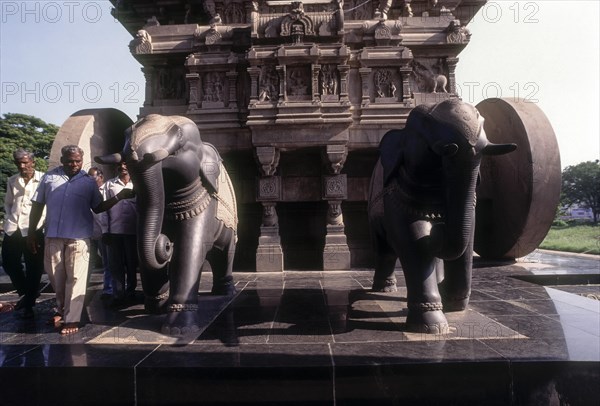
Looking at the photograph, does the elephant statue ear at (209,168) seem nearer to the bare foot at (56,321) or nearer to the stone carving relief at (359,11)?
the bare foot at (56,321)

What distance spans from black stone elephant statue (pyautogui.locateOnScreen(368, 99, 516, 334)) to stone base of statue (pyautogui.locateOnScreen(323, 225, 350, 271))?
3.56 metres

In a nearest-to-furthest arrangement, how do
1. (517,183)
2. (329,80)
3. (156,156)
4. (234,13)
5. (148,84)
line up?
1. (156,156)
2. (517,183)
3. (329,80)
4. (148,84)
5. (234,13)

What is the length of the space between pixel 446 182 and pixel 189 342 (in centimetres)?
255

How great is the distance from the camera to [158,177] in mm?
3520

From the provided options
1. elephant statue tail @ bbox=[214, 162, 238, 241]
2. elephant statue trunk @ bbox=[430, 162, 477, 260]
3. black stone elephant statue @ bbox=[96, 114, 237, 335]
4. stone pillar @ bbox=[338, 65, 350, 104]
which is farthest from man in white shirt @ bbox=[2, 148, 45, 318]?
stone pillar @ bbox=[338, 65, 350, 104]

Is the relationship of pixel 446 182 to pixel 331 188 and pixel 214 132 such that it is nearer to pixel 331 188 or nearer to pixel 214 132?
pixel 331 188

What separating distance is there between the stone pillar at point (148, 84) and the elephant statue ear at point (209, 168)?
215 inches

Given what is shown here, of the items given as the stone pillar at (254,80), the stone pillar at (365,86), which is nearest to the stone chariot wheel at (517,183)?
the stone pillar at (365,86)

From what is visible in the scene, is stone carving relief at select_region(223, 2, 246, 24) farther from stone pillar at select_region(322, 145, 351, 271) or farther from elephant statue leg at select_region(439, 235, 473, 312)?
elephant statue leg at select_region(439, 235, 473, 312)

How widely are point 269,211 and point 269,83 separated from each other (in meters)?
2.68

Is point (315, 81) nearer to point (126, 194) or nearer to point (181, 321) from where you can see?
point (126, 194)

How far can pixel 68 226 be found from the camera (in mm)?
4074

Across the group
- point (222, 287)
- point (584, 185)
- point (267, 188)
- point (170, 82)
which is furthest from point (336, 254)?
point (584, 185)

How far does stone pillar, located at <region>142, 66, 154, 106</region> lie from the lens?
29.3ft
